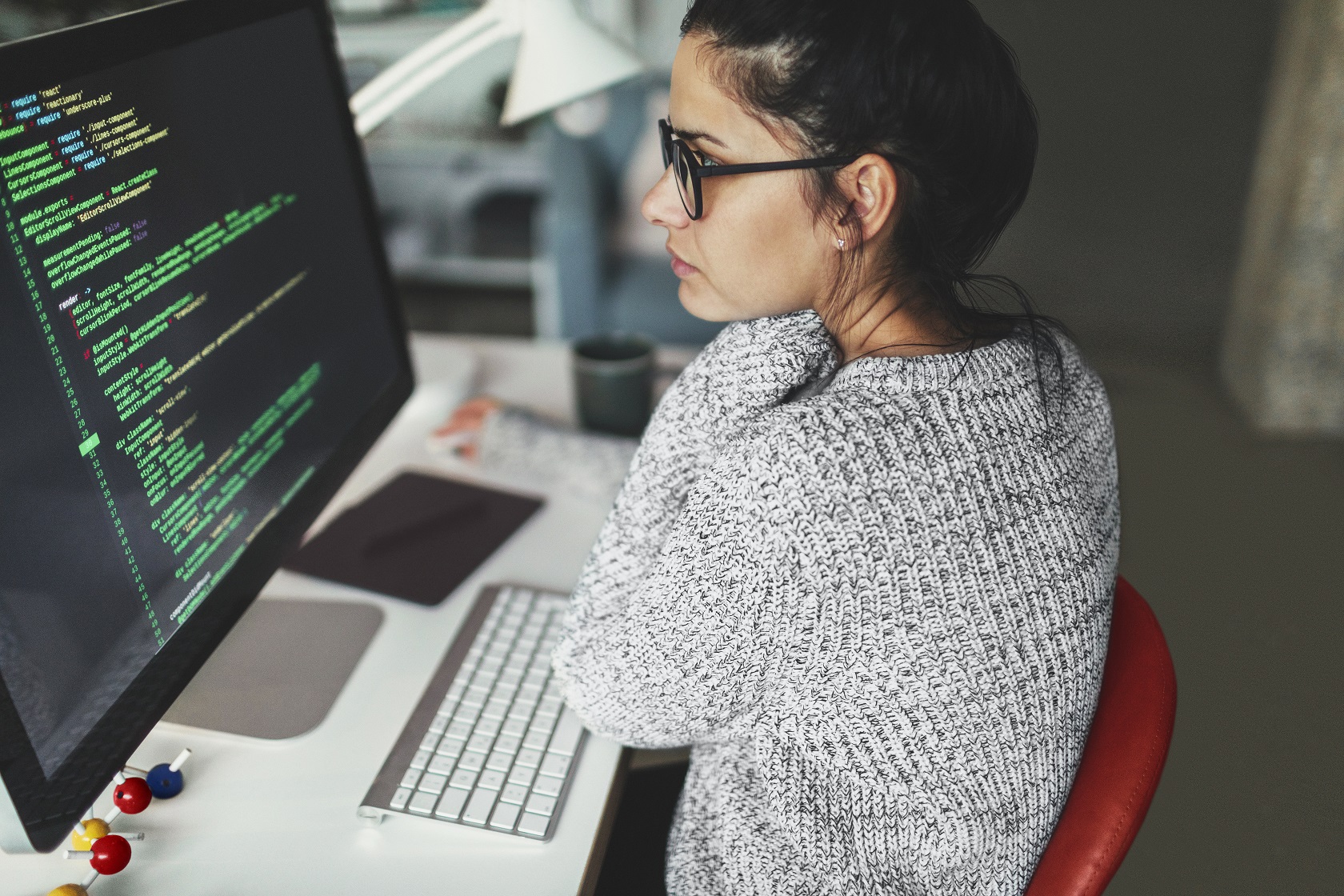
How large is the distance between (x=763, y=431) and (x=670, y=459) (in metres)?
0.15

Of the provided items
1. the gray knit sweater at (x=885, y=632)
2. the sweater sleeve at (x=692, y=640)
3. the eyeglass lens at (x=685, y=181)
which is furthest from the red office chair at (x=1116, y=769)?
the eyeglass lens at (x=685, y=181)

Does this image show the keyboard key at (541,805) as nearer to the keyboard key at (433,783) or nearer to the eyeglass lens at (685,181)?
the keyboard key at (433,783)

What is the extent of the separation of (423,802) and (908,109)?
597 millimetres

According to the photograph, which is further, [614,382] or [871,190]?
[614,382]

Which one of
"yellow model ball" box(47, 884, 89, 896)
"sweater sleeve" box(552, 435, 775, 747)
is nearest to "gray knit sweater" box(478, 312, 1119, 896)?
"sweater sleeve" box(552, 435, 775, 747)

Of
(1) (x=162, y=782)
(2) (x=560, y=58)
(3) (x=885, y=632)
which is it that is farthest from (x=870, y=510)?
(2) (x=560, y=58)

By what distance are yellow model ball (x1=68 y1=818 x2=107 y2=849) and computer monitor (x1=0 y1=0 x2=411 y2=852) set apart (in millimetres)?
94

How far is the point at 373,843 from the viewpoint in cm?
65

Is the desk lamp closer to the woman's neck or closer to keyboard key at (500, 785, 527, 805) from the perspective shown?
the woman's neck

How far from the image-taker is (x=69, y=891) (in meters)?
0.58

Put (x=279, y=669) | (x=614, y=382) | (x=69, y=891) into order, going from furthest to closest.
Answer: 1. (x=614, y=382)
2. (x=279, y=669)
3. (x=69, y=891)

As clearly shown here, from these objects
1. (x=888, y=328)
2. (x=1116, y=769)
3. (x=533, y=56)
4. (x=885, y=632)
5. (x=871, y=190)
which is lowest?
(x=1116, y=769)

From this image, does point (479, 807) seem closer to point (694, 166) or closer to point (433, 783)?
point (433, 783)

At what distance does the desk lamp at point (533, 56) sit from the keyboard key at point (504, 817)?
0.70m
